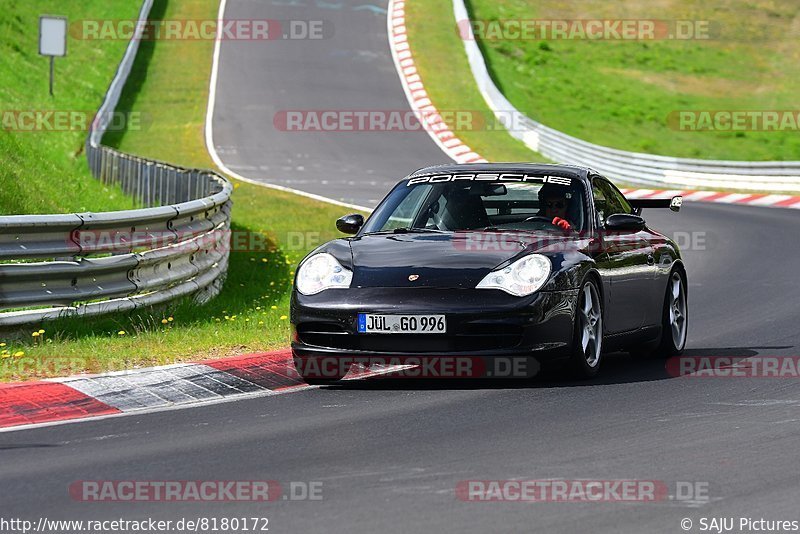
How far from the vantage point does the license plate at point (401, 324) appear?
350 inches

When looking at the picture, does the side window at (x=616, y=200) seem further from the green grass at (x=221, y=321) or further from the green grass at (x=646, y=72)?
the green grass at (x=646, y=72)

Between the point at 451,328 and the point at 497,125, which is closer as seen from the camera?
the point at 451,328

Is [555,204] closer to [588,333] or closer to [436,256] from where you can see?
[588,333]

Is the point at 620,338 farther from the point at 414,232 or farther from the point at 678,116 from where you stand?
the point at 678,116

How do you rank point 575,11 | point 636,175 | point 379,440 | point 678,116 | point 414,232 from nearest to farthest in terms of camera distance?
point 379,440, point 414,232, point 636,175, point 678,116, point 575,11

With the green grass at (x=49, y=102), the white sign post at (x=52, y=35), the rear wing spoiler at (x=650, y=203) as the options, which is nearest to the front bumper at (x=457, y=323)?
the rear wing spoiler at (x=650, y=203)

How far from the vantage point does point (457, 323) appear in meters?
8.88

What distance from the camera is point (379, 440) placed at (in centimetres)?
731

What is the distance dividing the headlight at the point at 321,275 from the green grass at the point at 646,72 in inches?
1347

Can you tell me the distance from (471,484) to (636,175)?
3035 centimetres

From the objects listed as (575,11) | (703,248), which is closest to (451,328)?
(703,248)

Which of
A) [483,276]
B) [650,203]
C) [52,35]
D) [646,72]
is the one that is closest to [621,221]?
[483,276]

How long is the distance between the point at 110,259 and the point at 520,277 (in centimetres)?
379

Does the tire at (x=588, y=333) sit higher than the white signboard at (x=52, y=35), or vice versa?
the tire at (x=588, y=333)
